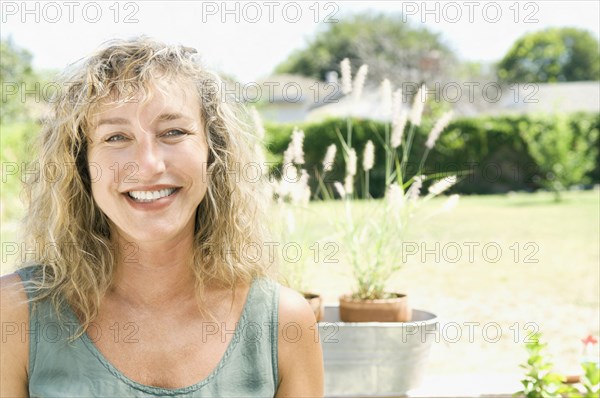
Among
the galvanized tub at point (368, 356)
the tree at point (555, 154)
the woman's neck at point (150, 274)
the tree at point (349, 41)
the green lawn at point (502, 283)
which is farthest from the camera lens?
the tree at point (349, 41)

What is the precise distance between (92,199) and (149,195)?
241 mm

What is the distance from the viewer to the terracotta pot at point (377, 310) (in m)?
2.70

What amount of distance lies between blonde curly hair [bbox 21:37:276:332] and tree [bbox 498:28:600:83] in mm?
55222

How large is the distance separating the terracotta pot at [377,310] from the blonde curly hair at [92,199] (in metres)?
1.10

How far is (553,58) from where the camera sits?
56.4 m

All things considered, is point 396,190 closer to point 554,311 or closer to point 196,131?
point 196,131

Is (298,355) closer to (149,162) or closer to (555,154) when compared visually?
(149,162)

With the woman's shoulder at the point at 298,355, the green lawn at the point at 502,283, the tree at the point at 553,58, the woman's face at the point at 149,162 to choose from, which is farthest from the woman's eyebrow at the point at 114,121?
the tree at the point at 553,58

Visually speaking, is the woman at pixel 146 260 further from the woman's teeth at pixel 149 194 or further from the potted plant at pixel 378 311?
the potted plant at pixel 378 311

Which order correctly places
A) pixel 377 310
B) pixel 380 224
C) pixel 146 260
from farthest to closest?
pixel 380 224 → pixel 377 310 → pixel 146 260

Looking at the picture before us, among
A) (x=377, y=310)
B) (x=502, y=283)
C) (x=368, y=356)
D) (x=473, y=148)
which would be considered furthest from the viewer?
(x=473, y=148)

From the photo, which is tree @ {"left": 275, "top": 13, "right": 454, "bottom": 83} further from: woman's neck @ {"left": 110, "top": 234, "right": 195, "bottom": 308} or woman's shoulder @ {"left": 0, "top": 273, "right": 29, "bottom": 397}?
woman's shoulder @ {"left": 0, "top": 273, "right": 29, "bottom": 397}

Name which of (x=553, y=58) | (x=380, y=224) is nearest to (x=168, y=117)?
(x=380, y=224)

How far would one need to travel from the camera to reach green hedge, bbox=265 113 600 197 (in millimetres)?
17094
